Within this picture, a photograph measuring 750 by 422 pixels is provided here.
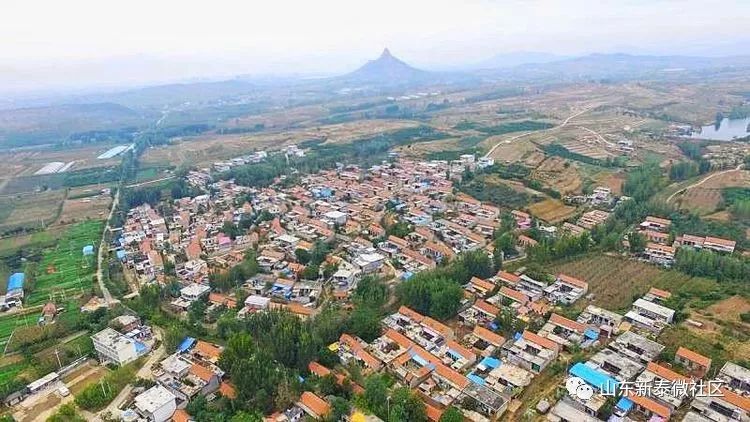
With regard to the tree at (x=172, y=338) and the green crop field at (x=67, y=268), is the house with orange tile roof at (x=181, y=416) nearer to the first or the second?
the tree at (x=172, y=338)

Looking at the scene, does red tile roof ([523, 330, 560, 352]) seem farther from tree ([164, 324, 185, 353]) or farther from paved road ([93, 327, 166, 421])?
paved road ([93, 327, 166, 421])

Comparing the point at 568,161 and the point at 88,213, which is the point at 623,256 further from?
the point at 88,213

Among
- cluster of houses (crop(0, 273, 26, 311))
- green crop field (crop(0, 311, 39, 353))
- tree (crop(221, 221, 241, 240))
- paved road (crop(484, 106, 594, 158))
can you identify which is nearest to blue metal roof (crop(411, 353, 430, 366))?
tree (crop(221, 221, 241, 240))

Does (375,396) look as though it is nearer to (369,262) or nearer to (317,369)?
(317,369)

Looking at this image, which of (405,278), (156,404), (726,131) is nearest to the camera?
(156,404)

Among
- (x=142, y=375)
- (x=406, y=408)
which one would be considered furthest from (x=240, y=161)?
(x=406, y=408)

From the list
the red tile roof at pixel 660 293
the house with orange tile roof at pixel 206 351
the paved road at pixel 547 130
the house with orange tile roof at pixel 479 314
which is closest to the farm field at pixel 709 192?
the red tile roof at pixel 660 293

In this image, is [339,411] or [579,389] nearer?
[339,411]

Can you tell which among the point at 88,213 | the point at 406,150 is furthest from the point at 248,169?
the point at 406,150
